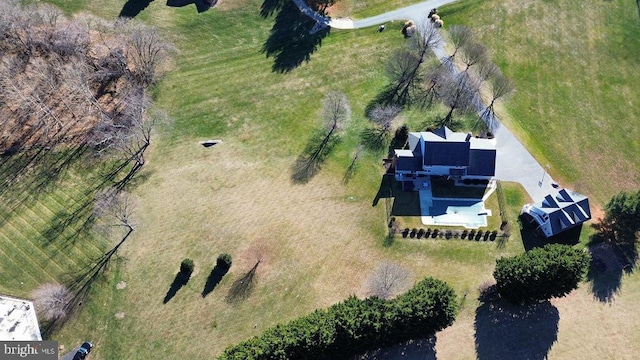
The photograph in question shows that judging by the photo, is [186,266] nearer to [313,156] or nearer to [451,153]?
[313,156]

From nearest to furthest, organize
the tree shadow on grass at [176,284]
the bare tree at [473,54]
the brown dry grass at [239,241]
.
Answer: the brown dry grass at [239,241] < the tree shadow on grass at [176,284] < the bare tree at [473,54]

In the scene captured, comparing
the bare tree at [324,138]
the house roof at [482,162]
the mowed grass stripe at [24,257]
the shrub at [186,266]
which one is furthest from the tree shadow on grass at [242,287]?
the house roof at [482,162]

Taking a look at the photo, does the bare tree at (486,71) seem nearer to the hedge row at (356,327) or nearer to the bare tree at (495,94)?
the bare tree at (495,94)

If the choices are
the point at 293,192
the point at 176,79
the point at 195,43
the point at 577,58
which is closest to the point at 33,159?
the point at 176,79

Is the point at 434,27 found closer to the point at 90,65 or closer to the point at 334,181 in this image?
the point at 334,181

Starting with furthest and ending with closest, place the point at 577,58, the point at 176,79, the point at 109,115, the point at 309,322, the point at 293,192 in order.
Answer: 1. the point at 577,58
2. the point at 176,79
3. the point at 109,115
4. the point at 293,192
5. the point at 309,322

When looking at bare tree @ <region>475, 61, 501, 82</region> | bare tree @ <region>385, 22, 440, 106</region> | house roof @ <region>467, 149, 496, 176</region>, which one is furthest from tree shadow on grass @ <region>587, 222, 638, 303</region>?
bare tree @ <region>385, 22, 440, 106</region>
